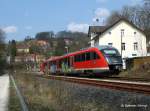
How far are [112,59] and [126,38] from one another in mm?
55864

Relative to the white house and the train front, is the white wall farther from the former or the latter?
the train front

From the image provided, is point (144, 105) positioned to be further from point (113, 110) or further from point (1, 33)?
point (1, 33)

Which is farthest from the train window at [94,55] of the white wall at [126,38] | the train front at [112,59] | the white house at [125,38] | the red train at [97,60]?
the white wall at [126,38]

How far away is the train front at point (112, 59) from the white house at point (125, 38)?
5185 centimetres

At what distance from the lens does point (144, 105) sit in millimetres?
12398

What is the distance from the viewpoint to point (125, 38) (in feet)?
290

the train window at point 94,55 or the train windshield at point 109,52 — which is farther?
the train window at point 94,55

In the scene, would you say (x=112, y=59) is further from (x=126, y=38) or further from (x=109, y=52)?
(x=126, y=38)

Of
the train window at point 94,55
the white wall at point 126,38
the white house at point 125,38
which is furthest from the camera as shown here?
the white wall at point 126,38

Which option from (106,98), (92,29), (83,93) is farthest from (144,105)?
(92,29)

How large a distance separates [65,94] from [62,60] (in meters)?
29.8

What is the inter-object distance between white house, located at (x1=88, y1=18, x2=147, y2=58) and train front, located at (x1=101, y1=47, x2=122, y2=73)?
51.9 metres

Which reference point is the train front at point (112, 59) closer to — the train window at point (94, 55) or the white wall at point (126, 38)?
the train window at point (94, 55)

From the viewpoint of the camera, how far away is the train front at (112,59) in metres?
32.9
